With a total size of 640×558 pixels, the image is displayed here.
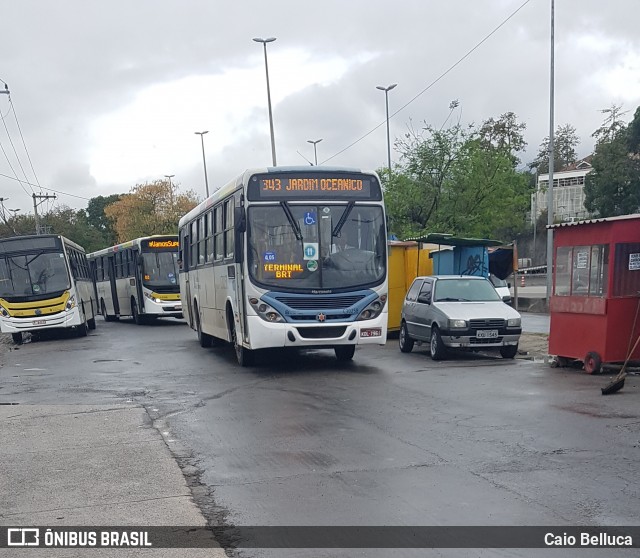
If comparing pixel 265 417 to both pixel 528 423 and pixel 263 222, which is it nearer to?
pixel 528 423

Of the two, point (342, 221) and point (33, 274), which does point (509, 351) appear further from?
point (33, 274)

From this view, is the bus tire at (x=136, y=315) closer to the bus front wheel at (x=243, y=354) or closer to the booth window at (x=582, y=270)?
the bus front wheel at (x=243, y=354)

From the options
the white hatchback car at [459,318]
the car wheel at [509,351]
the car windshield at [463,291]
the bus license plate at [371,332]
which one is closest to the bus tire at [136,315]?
the white hatchback car at [459,318]

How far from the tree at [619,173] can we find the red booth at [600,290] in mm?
40427

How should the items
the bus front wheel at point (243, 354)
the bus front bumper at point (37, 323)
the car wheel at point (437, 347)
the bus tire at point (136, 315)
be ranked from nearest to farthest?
the bus front wheel at point (243, 354) → the car wheel at point (437, 347) → the bus front bumper at point (37, 323) → the bus tire at point (136, 315)

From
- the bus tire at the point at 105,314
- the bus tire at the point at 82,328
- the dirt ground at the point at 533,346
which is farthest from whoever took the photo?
the bus tire at the point at 105,314

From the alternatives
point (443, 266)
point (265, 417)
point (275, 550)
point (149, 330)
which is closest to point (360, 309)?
point (265, 417)

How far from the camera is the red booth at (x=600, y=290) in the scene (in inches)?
524

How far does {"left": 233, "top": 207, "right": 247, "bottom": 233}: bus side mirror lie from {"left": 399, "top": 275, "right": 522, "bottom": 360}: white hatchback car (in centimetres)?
462

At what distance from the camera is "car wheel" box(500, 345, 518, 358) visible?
17.0 metres

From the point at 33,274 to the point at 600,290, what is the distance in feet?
60.4

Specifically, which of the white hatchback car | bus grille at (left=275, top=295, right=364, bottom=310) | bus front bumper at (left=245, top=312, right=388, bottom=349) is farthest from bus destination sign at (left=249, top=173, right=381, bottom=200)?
the white hatchback car

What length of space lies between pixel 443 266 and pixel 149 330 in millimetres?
10871

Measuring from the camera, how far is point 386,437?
29.1 ft
